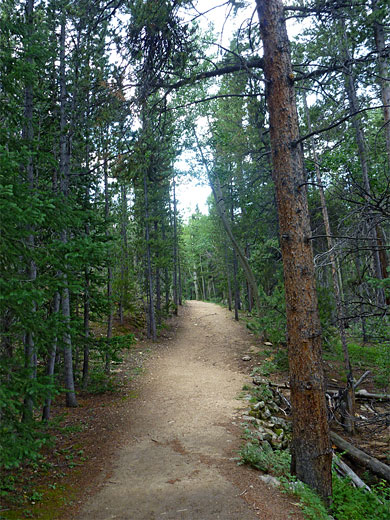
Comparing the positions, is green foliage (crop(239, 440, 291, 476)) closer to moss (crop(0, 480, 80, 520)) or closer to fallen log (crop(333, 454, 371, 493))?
fallen log (crop(333, 454, 371, 493))

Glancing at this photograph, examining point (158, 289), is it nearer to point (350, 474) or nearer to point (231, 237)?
point (231, 237)

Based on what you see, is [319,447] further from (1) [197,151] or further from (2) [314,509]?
(1) [197,151]

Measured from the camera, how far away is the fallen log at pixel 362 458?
6490 mm

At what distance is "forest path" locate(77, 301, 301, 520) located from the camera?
13.1 ft

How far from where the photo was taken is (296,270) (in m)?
4.69

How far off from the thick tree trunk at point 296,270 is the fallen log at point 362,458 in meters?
2.83

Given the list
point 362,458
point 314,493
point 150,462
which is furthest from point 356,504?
point 150,462

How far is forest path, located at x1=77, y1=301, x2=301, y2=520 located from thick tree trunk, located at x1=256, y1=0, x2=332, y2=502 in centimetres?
71

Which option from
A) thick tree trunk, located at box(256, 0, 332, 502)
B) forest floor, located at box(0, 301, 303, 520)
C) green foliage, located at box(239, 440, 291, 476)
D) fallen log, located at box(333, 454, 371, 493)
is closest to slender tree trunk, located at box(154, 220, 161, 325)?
forest floor, located at box(0, 301, 303, 520)

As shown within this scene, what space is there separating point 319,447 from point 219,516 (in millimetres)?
1576

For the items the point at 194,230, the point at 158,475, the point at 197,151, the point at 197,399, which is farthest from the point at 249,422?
the point at 194,230

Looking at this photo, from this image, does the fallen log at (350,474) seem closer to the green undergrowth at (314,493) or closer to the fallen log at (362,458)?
the green undergrowth at (314,493)

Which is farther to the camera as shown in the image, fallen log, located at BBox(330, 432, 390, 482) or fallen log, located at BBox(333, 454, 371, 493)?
fallen log, located at BBox(330, 432, 390, 482)

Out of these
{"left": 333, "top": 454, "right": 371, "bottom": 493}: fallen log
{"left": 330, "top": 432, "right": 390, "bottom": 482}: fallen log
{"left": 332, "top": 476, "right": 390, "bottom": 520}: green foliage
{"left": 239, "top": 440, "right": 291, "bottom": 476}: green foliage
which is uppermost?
{"left": 239, "top": 440, "right": 291, "bottom": 476}: green foliage
